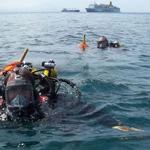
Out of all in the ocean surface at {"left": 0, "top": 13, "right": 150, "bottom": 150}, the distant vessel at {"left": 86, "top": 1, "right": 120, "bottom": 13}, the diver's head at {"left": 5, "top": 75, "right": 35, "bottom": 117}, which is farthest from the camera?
the distant vessel at {"left": 86, "top": 1, "right": 120, "bottom": 13}

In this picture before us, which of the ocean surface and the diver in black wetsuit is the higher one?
the diver in black wetsuit

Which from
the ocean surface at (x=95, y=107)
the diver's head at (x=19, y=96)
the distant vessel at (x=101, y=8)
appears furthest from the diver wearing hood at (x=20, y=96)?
the distant vessel at (x=101, y=8)

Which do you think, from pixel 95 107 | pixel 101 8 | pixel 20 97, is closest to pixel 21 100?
pixel 20 97

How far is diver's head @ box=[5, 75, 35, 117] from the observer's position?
22.7ft

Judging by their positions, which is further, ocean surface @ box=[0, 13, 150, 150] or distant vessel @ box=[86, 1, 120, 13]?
distant vessel @ box=[86, 1, 120, 13]

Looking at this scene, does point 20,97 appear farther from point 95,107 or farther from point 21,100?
point 95,107

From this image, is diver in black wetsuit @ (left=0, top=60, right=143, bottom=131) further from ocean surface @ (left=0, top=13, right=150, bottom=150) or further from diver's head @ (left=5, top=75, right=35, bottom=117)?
ocean surface @ (left=0, top=13, right=150, bottom=150)

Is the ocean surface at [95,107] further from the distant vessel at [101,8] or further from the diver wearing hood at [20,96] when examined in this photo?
the distant vessel at [101,8]

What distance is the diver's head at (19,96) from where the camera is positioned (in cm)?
691

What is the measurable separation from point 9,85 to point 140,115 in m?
3.34

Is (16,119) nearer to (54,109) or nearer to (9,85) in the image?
(9,85)

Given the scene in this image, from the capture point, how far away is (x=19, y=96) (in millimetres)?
7066

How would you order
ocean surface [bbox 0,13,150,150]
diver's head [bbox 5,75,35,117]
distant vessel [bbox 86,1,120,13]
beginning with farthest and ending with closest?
distant vessel [bbox 86,1,120,13] → ocean surface [bbox 0,13,150,150] → diver's head [bbox 5,75,35,117]

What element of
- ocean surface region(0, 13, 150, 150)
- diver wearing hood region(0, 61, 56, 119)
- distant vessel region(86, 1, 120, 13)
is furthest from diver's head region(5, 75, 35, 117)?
distant vessel region(86, 1, 120, 13)
